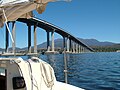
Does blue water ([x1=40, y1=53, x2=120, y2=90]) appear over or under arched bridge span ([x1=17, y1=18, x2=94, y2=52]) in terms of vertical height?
under

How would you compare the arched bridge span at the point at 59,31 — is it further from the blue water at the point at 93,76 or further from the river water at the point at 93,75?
the blue water at the point at 93,76

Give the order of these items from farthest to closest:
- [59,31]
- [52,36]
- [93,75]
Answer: [59,31], [52,36], [93,75]

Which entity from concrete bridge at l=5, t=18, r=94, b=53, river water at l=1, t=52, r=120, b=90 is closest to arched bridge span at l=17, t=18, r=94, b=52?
concrete bridge at l=5, t=18, r=94, b=53

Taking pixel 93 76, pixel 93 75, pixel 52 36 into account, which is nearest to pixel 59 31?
pixel 52 36

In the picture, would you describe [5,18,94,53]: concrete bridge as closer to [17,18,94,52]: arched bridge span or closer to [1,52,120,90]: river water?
[17,18,94,52]: arched bridge span

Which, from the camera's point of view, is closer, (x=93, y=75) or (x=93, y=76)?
(x=93, y=76)

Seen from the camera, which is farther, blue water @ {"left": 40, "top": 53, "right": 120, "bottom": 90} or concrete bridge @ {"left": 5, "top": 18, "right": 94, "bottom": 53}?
concrete bridge @ {"left": 5, "top": 18, "right": 94, "bottom": 53}

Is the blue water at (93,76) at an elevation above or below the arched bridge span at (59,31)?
below

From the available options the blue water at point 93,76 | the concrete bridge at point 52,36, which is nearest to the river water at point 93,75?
the blue water at point 93,76

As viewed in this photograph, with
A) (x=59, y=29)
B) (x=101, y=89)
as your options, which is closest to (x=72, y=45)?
(x=59, y=29)

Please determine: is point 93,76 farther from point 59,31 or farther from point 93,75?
point 59,31

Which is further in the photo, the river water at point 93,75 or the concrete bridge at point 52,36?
the concrete bridge at point 52,36

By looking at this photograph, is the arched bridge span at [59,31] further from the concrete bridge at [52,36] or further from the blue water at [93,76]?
the blue water at [93,76]

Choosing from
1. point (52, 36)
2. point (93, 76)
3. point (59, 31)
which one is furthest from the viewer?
point (59, 31)
